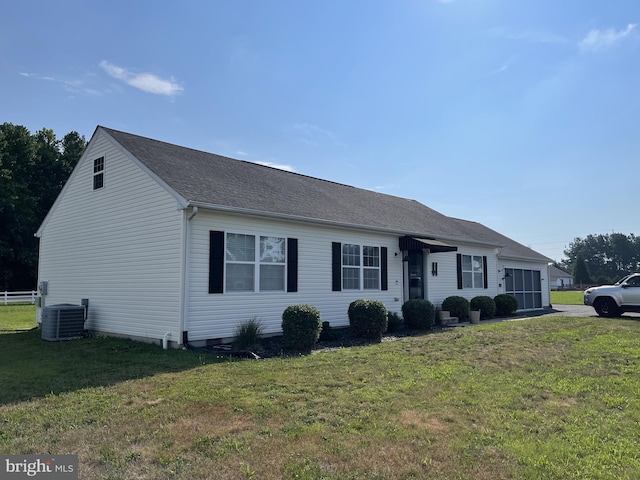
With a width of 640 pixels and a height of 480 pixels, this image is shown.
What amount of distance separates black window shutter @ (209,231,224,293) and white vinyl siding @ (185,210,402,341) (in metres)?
0.09

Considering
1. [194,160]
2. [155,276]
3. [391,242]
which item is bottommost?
[155,276]

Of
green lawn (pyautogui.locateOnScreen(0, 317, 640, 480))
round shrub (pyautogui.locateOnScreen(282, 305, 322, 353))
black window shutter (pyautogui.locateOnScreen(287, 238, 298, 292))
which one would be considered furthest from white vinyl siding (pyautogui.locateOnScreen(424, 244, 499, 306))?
round shrub (pyautogui.locateOnScreen(282, 305, 322, 353))

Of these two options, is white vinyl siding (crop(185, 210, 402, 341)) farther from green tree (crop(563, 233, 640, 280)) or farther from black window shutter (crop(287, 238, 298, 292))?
green tree (crop(563, 233, 640, 280))

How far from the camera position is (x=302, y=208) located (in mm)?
12102

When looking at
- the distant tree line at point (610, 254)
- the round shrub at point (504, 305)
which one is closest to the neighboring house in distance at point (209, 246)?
the round shrub at point (504, 305)

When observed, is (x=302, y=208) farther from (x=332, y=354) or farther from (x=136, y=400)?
(x=136, y=400)

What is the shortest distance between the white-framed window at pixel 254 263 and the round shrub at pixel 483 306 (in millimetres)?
8718

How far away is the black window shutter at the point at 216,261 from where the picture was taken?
9.59 m

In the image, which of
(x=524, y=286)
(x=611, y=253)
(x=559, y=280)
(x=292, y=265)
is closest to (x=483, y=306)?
(x=524, y=286)

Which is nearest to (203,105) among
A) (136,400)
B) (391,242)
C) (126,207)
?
(126,207)

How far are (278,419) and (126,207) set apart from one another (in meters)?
8.28

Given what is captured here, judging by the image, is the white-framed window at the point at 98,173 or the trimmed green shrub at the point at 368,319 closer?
the trimmed green shrub at the point at 368,319

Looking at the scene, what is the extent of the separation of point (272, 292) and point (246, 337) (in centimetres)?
168

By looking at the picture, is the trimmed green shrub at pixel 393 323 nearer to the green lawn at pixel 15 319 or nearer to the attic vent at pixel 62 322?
the attic vent at pixel 62 322
